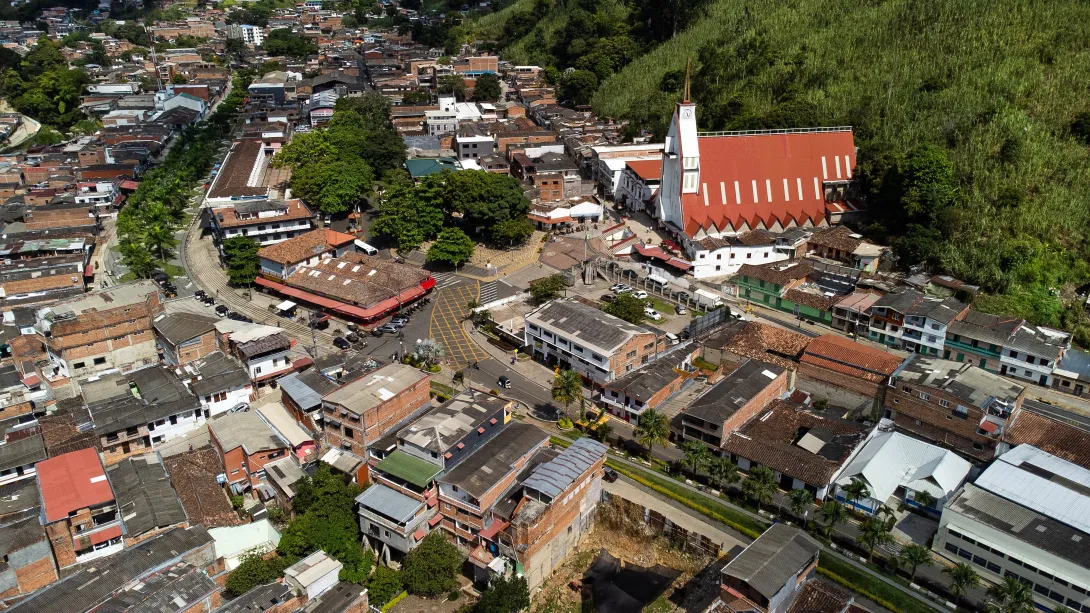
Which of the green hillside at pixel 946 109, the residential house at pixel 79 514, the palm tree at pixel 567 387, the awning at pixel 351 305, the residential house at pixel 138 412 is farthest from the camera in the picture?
the green hillside at pixel 946 109

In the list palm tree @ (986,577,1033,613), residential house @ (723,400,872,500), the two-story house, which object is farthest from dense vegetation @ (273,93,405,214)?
palm tree @ (986,577,1033,613)

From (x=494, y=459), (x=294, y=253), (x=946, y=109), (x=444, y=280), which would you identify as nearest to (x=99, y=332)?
(x=294, y=253)

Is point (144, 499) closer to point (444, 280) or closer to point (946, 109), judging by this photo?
point (444, 280)

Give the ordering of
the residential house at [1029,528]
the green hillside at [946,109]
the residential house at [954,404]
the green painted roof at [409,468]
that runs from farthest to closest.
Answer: the green hillside at [946,109] < the residential house at [954,404] < the green painted roof at [409,468] < the residential house at [1029,528]

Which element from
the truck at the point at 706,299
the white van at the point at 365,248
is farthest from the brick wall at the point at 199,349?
the truck at the point at 706,299

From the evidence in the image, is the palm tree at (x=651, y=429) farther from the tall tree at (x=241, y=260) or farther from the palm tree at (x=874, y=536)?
the tall tree at (x=241, y=260)
